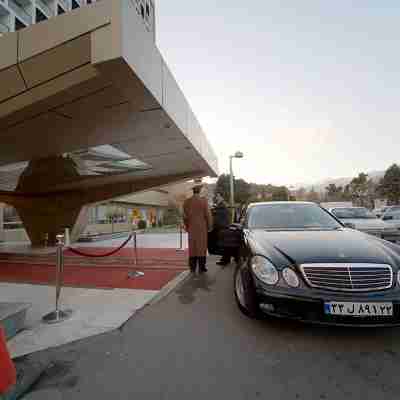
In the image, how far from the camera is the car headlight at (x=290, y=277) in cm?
212

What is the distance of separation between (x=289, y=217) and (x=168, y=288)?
2386 millimetres

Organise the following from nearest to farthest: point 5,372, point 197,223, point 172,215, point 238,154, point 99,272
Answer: point 5,372 < point 197,223 < point 99,272 < point 238,154 < point 172,215

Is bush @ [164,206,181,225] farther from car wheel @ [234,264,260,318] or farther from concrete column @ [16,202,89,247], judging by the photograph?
car wheel @ [234,264,260,318]

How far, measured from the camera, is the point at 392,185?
35.8 meters

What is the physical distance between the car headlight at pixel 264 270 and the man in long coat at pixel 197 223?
2.30 metres

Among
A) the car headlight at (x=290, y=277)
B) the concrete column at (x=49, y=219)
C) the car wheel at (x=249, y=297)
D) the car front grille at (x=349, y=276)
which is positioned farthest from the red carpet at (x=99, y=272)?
the concrete column at (x=49, y=219)

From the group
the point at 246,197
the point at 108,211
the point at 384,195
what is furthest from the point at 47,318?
the point at 384,195

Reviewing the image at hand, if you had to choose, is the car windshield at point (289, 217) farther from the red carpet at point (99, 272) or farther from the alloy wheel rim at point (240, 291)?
the red carpet at point (99, 272)

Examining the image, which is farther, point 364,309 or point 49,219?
point 49,219

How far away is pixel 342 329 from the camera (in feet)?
7.72

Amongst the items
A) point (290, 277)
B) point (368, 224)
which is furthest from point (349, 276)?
point (368, 224)

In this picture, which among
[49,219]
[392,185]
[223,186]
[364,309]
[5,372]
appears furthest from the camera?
[392,185]

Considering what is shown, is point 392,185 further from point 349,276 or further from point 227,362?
point 227,362

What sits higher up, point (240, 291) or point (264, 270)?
point (264, 270)
